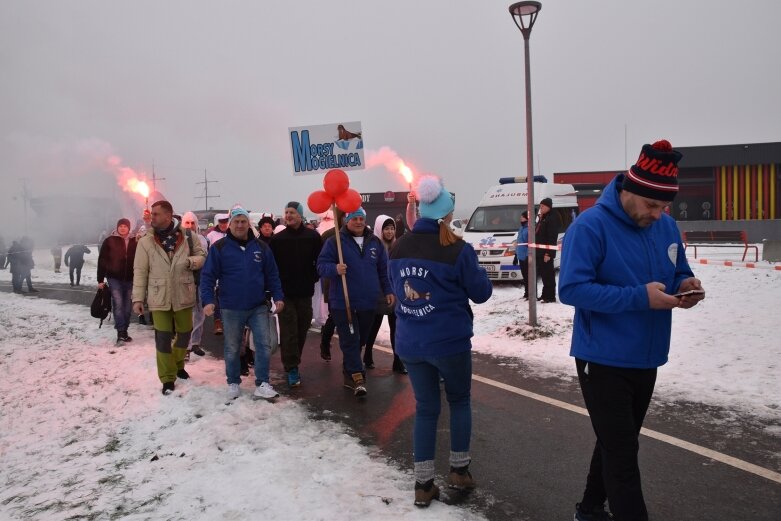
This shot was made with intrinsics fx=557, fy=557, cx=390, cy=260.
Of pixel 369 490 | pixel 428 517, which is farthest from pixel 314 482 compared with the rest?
pixel 428 517

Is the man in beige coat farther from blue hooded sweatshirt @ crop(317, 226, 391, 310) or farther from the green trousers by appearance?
blue hooded sweatshirt @ crop(317, 226, 391, 310)

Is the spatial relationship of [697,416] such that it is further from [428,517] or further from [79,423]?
[79,423]

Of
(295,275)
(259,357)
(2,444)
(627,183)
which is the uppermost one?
(627,183)

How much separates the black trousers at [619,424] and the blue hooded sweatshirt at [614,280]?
85 millimetres

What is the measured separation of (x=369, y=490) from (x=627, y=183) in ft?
→ 8.68

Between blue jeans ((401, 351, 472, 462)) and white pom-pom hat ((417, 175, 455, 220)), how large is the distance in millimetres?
946

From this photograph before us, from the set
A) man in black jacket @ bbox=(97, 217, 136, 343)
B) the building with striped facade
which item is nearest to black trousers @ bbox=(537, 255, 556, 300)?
man in black jacket @ bbox=(97, 217, 136, 343)

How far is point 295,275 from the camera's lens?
6.79 meters

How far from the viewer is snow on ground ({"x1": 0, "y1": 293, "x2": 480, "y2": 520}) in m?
3.76

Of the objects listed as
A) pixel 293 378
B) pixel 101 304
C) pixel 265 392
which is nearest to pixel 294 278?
pixel 293 378

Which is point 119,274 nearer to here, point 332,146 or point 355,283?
point 332,146

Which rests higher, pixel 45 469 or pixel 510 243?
pixel 510 243

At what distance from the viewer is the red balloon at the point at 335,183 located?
21.2 feet

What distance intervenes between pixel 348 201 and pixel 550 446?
3428 millimetres
